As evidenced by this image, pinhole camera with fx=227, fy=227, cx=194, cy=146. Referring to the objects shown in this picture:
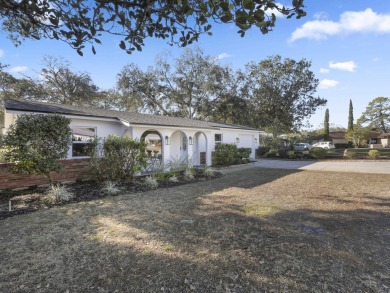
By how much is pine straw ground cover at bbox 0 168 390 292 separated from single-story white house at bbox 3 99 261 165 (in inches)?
196

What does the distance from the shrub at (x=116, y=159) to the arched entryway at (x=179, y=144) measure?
5.78 meters

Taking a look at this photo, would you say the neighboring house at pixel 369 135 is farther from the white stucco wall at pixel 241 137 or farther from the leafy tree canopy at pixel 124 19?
the leafy tree canopy at pixel 124 19

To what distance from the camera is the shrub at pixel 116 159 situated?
925 centimetres

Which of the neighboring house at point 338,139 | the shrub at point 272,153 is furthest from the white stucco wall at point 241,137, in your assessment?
the neighboring house at point 338,139

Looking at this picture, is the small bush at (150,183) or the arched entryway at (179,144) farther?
the arched entryway at (179,144)

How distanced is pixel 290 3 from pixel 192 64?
27858mm

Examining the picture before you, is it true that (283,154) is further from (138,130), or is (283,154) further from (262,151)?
(138,130)

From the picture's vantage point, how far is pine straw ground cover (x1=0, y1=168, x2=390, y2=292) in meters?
2.93

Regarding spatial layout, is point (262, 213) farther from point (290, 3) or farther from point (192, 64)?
point (192, 64)

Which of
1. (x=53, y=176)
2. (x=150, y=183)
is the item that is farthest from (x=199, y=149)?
(x=53, y=176)

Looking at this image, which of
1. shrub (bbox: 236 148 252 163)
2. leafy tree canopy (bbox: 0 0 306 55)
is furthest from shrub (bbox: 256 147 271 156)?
leafy tree canopy (bbox: 0 0 306 55)

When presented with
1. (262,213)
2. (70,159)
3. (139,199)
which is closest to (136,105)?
(70,159)

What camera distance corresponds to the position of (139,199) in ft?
23.7

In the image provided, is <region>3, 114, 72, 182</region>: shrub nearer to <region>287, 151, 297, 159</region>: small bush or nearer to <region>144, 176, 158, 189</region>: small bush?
<region>144, 176, 158, 189</region>: small bush
